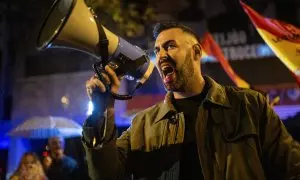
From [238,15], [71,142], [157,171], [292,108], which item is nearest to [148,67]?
[157,171]

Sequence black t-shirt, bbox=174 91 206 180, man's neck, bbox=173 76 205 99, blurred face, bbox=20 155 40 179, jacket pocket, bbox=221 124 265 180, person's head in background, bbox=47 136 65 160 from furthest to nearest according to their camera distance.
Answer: person's head in background, bbox=47 136 65 160 → blurred face, bbox=20 155 40 179 → man's neck, bbox=173 76 205 99 → black t-shirt, bbox=174 91 206 180 → jacket pocket, bbox=221 124 265 180

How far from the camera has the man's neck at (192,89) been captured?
8.62ft

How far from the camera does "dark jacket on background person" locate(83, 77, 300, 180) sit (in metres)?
2.27

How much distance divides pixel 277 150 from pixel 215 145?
362mm

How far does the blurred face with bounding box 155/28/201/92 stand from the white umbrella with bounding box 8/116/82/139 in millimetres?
5479

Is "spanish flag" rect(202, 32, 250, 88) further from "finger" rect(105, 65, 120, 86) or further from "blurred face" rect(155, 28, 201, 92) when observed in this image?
"finger" rect(105, 65, 120, 86)

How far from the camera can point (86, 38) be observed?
95.4 inches

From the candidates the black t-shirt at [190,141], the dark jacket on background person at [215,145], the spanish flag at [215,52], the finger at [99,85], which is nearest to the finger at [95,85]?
the finger at [99,85]

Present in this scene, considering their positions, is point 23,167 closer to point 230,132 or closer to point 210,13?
point 210,13

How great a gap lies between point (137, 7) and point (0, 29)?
480cm

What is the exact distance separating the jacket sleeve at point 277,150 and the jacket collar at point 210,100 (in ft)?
0.81

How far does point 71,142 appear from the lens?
919 cm

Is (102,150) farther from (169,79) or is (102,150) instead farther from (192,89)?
(192,89)

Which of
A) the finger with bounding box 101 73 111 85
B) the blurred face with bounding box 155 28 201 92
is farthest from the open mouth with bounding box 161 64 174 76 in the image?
the finger with bounding box 101 73 111 85
